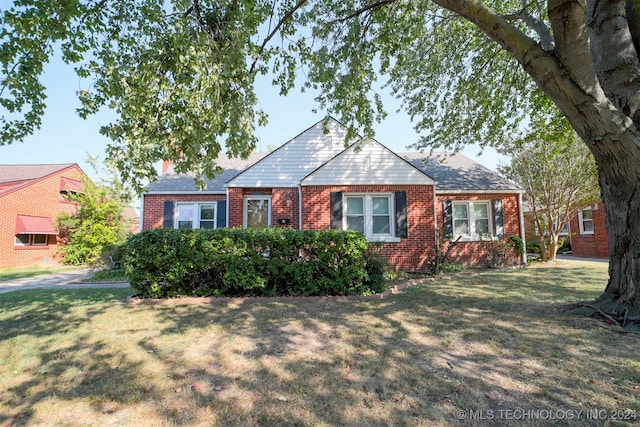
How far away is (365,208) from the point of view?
11.3 m

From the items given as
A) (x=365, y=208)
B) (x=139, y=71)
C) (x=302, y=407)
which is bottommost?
(x=302, y=407)

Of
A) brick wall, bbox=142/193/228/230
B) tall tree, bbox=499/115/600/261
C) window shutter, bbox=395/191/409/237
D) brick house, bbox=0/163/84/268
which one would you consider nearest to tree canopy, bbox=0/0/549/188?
window shutter, bbox=395/191/409/237

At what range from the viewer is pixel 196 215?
1293 cm

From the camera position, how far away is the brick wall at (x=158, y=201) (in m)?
12.7

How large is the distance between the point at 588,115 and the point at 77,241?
22.0 metres

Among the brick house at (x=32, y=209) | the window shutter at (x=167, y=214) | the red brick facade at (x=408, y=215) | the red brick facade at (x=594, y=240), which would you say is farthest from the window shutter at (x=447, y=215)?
the brick house at (x=32, y=209)

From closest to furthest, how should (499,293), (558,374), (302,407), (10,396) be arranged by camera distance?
(302,407), (10,396), (558,374), (499,293)

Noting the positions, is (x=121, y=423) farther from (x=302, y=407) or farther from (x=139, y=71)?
(x=139, y=71)

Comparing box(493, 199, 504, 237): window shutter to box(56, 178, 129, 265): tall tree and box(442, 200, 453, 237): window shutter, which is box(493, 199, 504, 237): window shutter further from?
box(56, 178, 129, 265): tall tree

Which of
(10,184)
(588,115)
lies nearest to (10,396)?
(588,115)

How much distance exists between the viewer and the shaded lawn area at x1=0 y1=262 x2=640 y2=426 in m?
2.50

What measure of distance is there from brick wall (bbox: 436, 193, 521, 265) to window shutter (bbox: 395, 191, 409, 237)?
195 cm

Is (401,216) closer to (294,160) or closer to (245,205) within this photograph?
(294,160)

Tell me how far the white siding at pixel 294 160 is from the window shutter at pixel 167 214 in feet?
10.3
